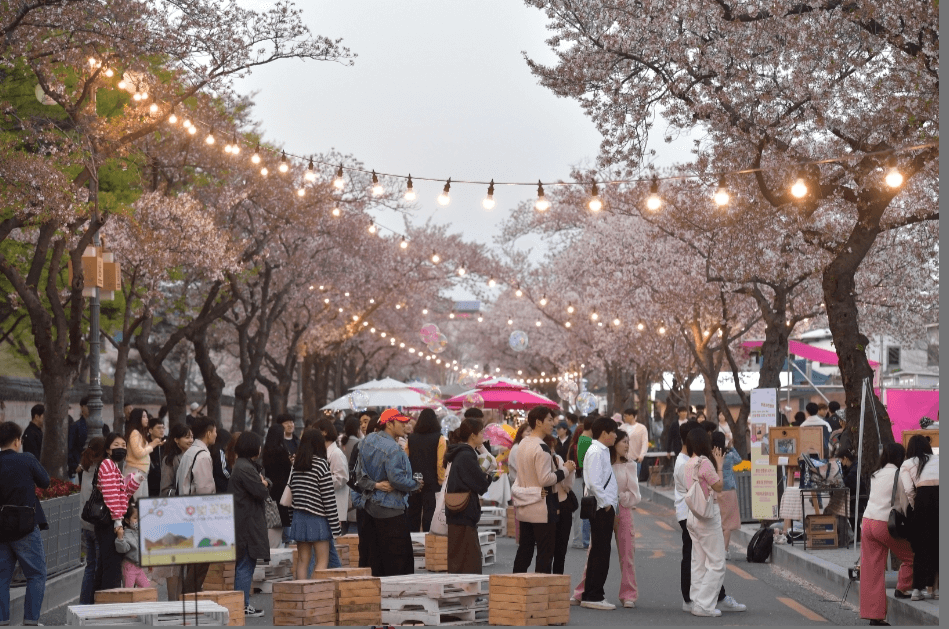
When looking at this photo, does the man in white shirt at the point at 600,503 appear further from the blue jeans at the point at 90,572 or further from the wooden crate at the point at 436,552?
the blue jeans at the point at 90,572

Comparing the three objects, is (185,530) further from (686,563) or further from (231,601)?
(686,563)

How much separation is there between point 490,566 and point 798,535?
4.67 meters

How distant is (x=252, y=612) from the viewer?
10781mm

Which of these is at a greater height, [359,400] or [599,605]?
[359,400]

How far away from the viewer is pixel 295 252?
119ft

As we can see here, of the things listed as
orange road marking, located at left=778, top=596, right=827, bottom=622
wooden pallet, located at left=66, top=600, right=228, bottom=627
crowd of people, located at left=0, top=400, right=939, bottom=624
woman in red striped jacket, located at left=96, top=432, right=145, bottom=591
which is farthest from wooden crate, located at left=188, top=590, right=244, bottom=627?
orange road marking, located at left=778, top=596, right=827, bottom=622

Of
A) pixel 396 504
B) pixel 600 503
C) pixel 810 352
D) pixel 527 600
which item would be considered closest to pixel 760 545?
pixel 600 503

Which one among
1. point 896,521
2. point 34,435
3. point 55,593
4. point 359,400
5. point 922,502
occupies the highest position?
point 359,400

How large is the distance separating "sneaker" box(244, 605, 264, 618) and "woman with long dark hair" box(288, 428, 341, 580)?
0.68 metres

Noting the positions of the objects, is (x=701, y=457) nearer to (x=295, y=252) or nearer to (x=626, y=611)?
(x=626, y=611)

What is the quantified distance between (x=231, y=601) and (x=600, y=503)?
3.69 metres

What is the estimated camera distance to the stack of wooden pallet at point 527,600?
32.0 feet

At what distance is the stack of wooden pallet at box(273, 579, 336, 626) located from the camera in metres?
9.52

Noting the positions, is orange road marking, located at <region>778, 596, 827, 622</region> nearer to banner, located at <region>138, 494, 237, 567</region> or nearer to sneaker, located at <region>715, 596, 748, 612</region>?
sneaker, located at <region>715, 596, 748, 612</region>
